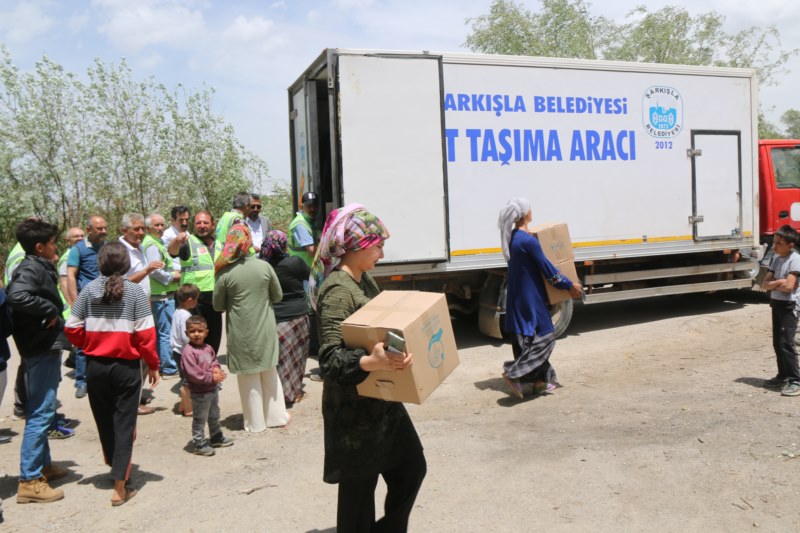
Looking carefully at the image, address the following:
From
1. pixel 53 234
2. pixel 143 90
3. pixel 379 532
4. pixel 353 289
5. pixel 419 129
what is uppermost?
pixel 143 90

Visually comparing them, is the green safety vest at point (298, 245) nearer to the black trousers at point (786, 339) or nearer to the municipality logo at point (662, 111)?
the black trousers at point (786, 339)

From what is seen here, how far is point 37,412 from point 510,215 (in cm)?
377

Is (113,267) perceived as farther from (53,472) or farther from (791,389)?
(791,389)

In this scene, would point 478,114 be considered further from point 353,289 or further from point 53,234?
point 353,289

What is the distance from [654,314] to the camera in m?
9.43

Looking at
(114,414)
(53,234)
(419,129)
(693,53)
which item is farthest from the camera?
(693,53)

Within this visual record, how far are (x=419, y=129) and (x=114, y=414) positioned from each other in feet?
14.3

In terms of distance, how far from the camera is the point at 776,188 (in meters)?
9.32

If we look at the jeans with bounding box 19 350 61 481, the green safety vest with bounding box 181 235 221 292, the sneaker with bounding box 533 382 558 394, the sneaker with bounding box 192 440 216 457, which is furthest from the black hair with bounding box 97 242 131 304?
the sneaker with bounding box 533 382 558 394

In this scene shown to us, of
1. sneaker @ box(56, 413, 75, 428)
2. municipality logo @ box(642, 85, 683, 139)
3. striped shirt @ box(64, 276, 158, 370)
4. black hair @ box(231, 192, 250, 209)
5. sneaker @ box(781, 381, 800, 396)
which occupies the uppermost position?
municipality logo @ box(642, 85, 683, 139)

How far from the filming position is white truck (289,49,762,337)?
6.82 meters

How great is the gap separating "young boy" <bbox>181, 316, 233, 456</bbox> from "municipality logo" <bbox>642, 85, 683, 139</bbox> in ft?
20.4

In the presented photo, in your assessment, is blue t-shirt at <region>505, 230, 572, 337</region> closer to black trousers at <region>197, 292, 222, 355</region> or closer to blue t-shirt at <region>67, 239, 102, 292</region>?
black trousers at <region>197, 292, 222, 355</region>

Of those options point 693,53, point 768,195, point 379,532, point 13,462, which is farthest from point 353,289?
point 693,53
